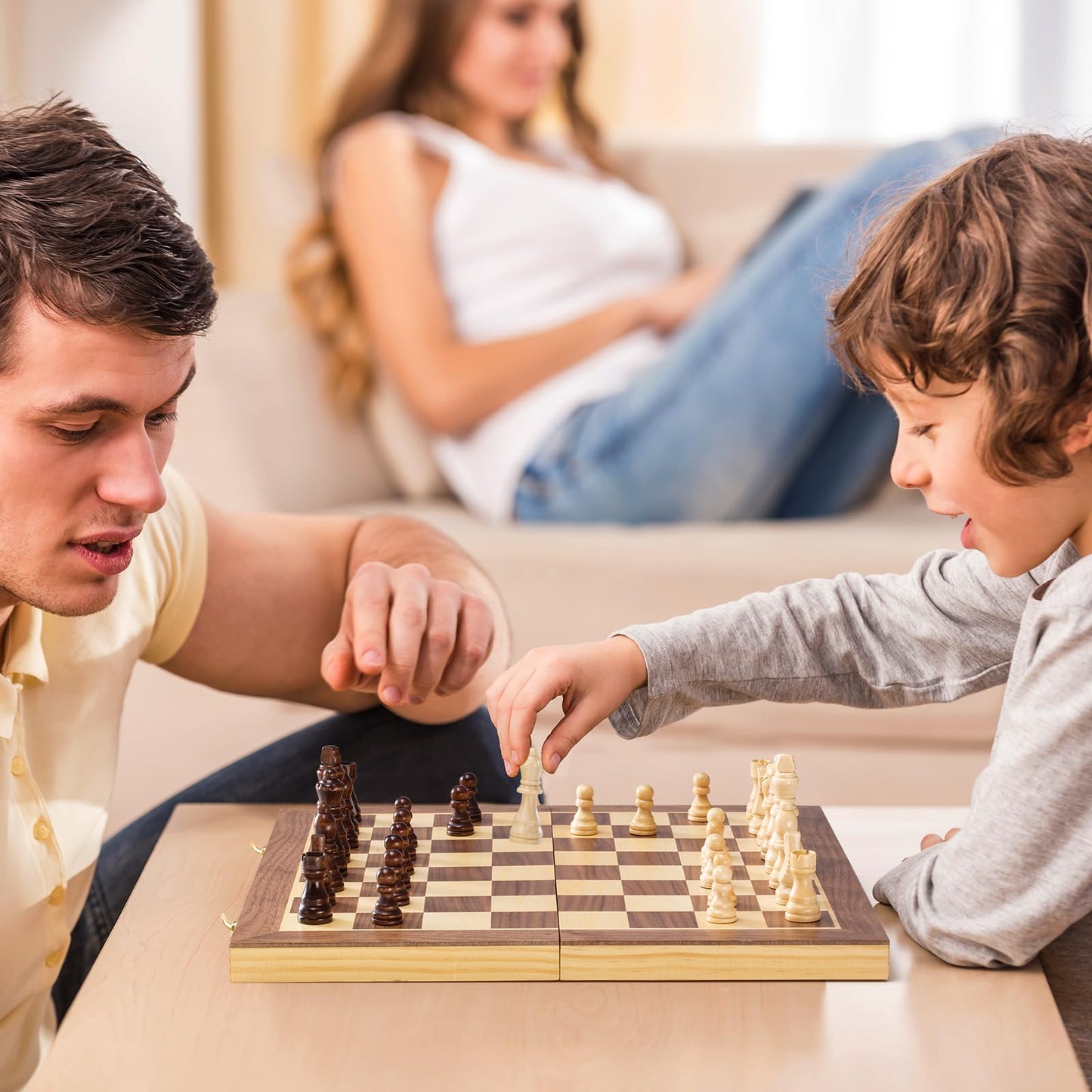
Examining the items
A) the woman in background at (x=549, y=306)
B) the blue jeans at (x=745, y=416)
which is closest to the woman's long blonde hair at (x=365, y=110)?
the woman in background at (x=549, y=306)

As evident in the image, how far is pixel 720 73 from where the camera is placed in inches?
145

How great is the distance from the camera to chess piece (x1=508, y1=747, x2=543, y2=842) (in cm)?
100

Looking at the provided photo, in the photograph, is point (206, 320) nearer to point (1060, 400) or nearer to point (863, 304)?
point (863, 304)

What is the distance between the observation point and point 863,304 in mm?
975

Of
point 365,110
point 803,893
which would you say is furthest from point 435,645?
point 365,110

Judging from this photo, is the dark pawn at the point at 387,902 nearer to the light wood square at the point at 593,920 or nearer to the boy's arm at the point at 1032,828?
the light wood square at the point at 593,920

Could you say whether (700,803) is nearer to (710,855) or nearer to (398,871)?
(710,855)

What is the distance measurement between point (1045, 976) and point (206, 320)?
2.55ft

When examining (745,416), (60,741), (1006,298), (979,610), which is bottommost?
(745,416)

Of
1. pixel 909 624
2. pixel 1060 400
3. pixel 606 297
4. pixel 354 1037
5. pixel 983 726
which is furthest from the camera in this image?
pixel 606 297

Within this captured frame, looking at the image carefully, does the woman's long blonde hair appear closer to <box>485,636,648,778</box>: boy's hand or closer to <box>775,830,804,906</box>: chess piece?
<box>485,636,648,778</box>: boy's hand

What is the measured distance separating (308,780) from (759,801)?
0.47m

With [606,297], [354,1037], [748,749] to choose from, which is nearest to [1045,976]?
[354,1037]

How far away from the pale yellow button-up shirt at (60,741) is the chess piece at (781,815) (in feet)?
1.82
